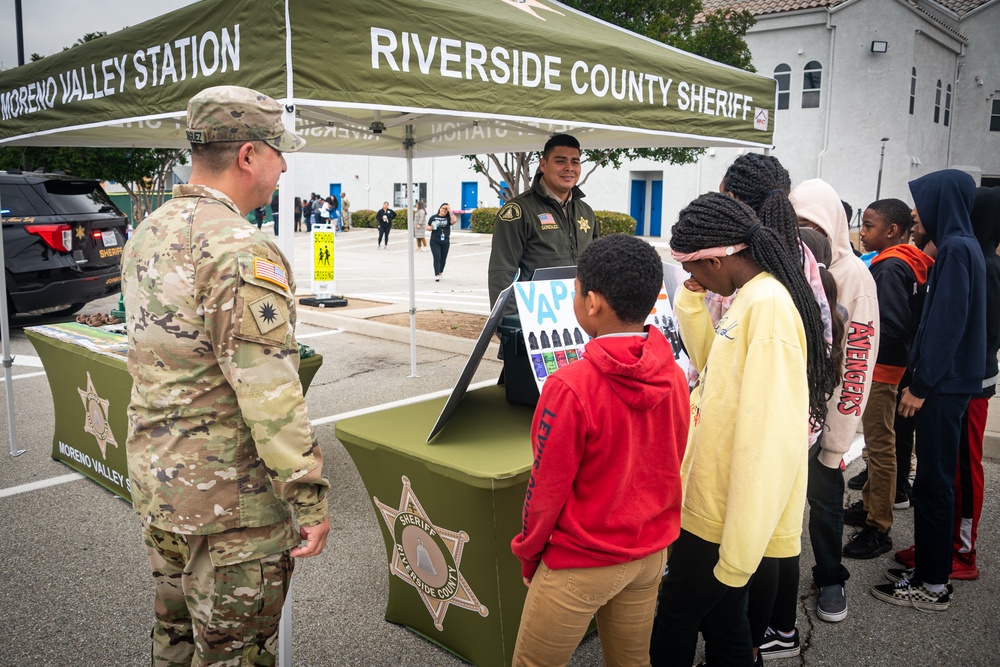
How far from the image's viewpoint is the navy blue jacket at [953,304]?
294cm

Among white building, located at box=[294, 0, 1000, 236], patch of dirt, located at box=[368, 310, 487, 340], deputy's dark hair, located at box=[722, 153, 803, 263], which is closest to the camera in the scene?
deputy's dark hair, located at box=[722, 153, 803, 263]

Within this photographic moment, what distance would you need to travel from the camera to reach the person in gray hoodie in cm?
269

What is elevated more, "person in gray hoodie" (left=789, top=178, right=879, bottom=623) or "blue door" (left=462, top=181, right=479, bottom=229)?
"blue door" (left=462, top=181, right=479, bottom=229)

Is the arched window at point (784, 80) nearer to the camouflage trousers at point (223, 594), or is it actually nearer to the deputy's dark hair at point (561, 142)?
the deputy's dark hair at point (561, 142)

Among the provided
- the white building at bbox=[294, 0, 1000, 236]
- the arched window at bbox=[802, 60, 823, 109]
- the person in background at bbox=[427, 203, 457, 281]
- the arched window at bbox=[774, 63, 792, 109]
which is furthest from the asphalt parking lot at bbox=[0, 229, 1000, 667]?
the arched window at bbox=[774, 63, 792, 109]

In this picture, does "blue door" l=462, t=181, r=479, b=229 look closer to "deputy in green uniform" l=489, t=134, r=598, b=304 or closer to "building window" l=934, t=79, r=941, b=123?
"building window" l=934, t=79, r=941, b=123

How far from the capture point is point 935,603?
3.12m

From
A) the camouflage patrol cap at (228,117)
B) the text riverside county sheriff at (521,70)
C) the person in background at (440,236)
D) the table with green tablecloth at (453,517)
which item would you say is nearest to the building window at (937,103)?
the person in background at (440,236)

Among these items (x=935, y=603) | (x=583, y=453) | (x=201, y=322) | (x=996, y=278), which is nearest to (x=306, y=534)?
(x=201, y=322)

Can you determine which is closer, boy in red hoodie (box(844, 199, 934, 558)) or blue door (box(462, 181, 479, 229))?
boy in red hoodie (box(844, 199, 934, 558))

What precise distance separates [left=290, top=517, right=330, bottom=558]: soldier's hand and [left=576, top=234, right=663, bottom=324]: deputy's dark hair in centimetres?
91

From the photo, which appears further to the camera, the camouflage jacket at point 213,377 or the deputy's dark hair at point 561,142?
the deputy's dark hair at point 561,142

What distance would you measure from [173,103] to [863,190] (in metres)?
27.6

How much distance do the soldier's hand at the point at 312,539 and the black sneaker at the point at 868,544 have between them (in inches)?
117
